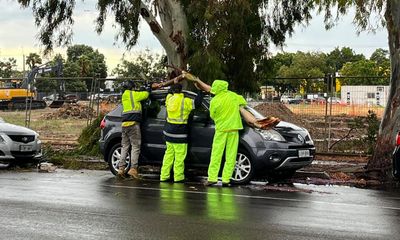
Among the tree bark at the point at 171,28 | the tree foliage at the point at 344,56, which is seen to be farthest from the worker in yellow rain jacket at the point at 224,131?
the tree foliage at the point at 344,56

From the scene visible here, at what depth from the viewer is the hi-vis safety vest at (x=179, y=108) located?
11.0 m

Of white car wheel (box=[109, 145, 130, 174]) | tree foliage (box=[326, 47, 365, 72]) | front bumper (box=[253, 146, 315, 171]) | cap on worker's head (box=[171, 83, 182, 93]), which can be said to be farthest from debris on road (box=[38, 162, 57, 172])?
tree foliage (box=[326, 47, 365, 72])

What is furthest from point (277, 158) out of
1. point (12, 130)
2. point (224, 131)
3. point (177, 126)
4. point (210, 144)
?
point (12, 130)

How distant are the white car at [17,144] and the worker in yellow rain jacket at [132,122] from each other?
308 cm

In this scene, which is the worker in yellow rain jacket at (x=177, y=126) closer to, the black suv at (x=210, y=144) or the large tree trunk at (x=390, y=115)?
the black suv at (x=210, y=144)

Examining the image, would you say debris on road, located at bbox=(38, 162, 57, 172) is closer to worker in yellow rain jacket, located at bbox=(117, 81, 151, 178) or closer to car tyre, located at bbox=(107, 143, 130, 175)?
car tyre, located at bbox=(107, 143, 130, 175)

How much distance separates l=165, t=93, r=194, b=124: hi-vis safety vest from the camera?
1098cm

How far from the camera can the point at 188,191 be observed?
388 inches

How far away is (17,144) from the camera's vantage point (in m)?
13.4

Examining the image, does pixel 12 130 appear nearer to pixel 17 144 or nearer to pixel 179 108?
pixel 17 144

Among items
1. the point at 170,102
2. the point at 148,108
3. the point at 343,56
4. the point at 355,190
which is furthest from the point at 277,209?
the point at 343,56

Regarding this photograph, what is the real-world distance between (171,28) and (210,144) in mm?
5292

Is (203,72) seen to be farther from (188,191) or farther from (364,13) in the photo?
(188,191)

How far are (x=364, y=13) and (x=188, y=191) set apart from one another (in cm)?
584
